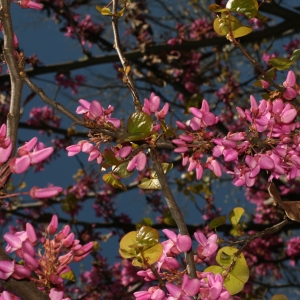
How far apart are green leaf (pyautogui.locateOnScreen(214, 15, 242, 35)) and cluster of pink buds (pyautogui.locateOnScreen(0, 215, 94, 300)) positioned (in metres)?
0.79

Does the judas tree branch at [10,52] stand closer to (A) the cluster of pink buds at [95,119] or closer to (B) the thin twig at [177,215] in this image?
(A) the cluster of pink buds at [95,119]

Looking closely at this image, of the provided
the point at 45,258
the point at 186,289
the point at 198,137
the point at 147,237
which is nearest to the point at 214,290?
the point at 186,289

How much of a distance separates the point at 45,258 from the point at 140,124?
43cm

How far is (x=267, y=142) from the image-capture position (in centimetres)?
147

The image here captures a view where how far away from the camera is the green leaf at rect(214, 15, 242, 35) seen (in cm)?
145

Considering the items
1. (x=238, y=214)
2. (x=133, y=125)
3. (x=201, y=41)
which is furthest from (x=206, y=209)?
(x=133, y=125)

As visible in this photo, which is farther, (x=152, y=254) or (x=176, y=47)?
(x=176, y=47)

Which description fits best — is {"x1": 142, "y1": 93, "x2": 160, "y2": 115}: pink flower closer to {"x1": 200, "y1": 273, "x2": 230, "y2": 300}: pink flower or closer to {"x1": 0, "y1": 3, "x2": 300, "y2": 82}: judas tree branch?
{"x1": 200, "y1": 273, "x2": 230, "y2": 300}: pink flower

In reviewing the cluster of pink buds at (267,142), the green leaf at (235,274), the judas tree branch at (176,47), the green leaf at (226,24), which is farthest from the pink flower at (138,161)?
the judas tree branch at (176,47)

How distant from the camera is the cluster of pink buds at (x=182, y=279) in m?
1.13

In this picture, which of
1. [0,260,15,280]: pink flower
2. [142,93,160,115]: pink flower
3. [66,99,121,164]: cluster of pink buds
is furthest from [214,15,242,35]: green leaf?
[0,260,15,280]: pink flower

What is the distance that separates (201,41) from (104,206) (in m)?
2.07

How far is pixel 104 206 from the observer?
5.05 m

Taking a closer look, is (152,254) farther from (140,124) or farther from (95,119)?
(95,119)
